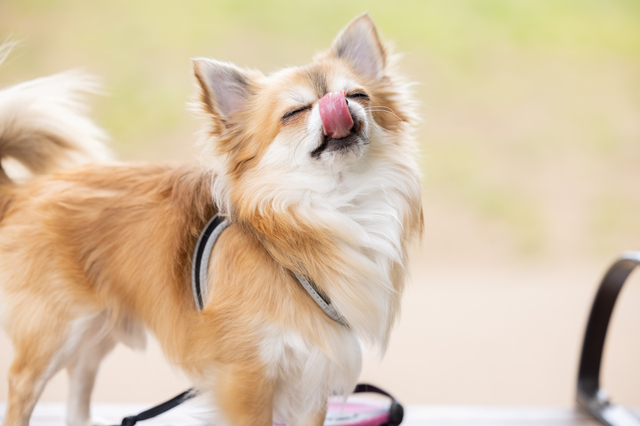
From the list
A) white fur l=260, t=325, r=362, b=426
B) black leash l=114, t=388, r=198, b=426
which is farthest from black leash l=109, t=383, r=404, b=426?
white fur l=260, t=325, r=362, b=426

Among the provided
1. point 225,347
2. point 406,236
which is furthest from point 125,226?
point 406,236

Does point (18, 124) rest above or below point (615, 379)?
above

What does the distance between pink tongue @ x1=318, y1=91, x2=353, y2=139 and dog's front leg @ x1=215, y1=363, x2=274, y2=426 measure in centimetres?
61

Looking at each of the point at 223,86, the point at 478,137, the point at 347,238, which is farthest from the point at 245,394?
the point at 478,137

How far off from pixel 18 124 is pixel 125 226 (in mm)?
519

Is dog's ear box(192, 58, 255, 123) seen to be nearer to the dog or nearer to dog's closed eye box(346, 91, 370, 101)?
the dog

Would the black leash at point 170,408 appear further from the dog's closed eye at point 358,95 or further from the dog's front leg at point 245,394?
the dog's closed eye at point 358,95

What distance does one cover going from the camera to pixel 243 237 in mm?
1480

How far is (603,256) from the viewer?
225 inches

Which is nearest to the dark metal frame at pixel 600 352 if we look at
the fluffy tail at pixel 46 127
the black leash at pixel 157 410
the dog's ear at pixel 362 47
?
the dog's ear at pixel 362 47

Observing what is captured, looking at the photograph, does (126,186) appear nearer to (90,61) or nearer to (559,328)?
(559,328)

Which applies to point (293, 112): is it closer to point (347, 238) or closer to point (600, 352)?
point (347, 238)

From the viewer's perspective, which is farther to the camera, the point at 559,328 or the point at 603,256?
the point at 603,256

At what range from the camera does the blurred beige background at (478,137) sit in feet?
11.5
